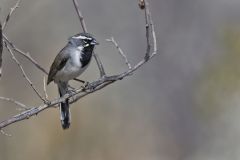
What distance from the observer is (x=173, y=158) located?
1084 cm

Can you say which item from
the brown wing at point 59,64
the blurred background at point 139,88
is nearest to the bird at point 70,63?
the brown wing at point 59,64

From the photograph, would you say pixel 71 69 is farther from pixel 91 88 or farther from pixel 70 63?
pixel 91 88

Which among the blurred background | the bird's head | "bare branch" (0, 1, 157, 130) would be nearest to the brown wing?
the bird's head

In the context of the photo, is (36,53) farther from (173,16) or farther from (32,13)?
(173,16)

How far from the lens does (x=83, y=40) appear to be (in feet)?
16.4

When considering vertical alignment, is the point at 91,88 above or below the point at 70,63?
below

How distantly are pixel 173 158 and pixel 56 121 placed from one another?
2511 millimetres

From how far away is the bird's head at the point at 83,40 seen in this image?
491 centimetres

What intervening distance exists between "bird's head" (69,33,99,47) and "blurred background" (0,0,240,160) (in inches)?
144

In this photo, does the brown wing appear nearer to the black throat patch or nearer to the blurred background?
the black throat patch

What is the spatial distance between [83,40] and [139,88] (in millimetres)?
7551

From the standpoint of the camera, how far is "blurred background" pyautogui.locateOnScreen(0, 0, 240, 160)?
367 inches

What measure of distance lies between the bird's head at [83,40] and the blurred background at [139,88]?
3646 mm

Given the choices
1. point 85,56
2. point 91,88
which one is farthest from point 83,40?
point 91,88
